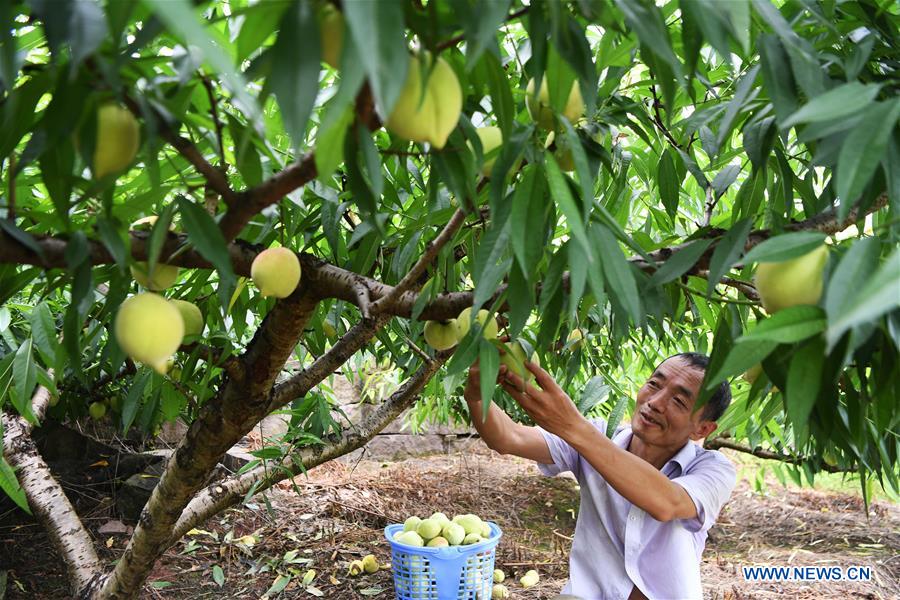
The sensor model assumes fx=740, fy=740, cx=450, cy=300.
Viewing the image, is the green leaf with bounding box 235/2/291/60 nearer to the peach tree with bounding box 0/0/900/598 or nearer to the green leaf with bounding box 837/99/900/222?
the peach tree with bounding box 0/0/900/598

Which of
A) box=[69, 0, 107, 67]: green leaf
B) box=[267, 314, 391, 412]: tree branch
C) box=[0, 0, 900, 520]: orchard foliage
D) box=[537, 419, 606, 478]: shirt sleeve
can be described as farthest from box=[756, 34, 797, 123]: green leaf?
box=[537, 419, 606, 478]: shirt sleeve

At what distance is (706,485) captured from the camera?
2.07 metres

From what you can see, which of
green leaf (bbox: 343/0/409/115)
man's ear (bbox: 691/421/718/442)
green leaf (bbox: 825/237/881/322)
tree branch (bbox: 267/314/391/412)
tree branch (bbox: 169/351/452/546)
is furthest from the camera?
man's ear (bbox: 691/421/718/442)

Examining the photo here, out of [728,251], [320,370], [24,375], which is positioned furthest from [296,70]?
[320,370]

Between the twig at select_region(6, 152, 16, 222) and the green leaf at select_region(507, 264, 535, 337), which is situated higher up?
the twig at select_region(6, 152, 16, 222)

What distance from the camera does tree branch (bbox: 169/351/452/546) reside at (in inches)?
79.4

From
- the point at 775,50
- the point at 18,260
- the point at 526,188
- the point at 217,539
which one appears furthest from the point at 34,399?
the point at 775,50

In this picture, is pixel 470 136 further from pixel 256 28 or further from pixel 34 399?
pixel 34 399

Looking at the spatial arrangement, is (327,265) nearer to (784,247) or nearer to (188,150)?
(188,150)

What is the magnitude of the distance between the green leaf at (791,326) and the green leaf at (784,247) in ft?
0.17

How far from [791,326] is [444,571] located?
106 inches

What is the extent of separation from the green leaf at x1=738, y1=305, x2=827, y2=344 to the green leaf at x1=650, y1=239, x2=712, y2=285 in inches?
10.6

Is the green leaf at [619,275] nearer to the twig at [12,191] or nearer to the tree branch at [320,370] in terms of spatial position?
the twig at [12,191]

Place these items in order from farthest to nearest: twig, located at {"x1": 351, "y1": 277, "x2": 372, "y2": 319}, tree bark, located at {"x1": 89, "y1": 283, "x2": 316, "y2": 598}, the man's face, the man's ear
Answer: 1. the man's ear
2. the man's face
3. tree bark, located at {"x1": 89, "y1": 283, "x2": 316, "y2": 598}
4. twig, located at {"x1": 351, "y1": 277, "x2": 372, "y2": 319}
